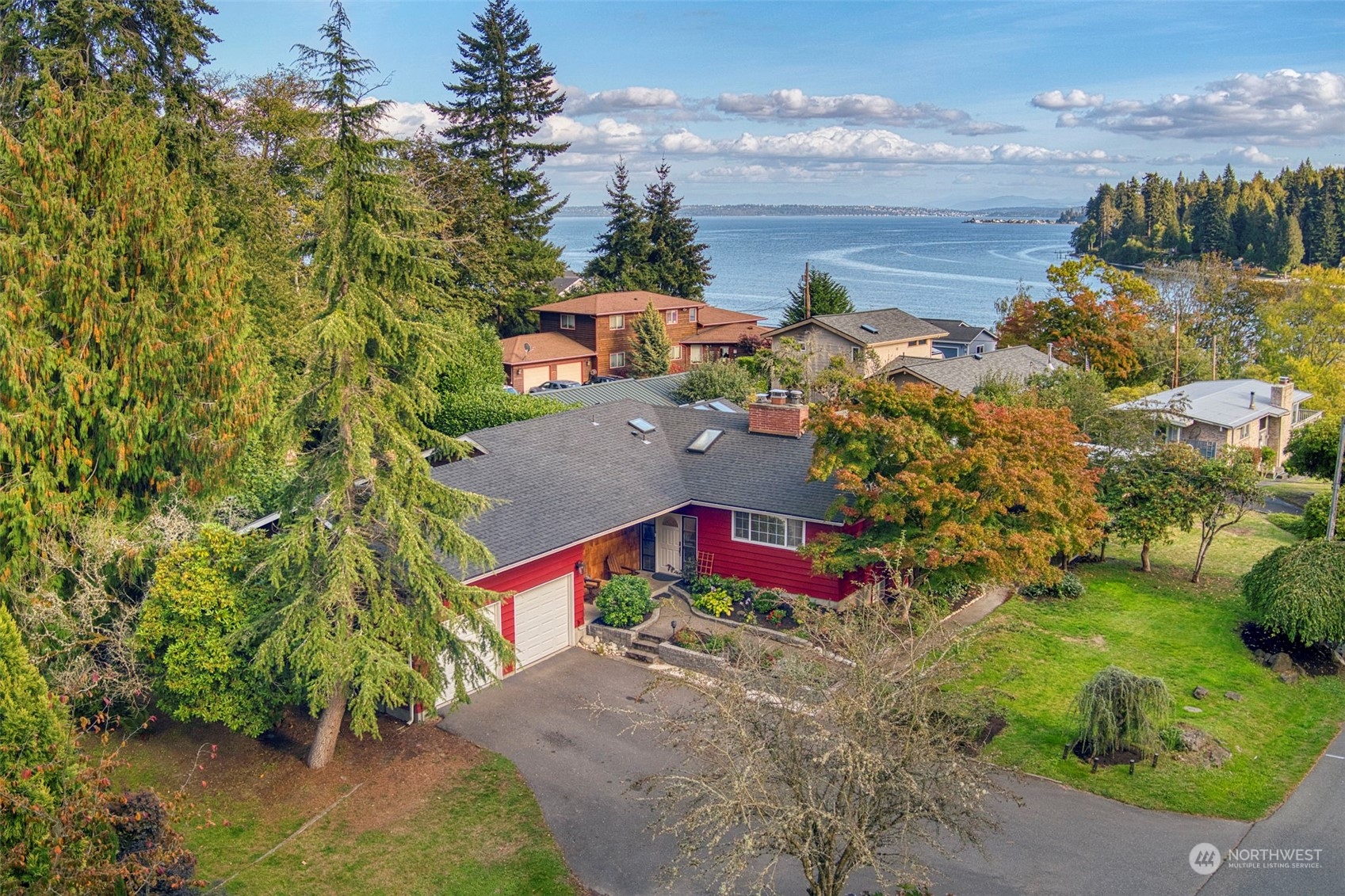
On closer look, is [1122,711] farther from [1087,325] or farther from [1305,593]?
[1087,325]


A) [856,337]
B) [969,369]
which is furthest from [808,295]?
[969,369]

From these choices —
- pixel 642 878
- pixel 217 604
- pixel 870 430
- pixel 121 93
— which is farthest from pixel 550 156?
pixel 642 878

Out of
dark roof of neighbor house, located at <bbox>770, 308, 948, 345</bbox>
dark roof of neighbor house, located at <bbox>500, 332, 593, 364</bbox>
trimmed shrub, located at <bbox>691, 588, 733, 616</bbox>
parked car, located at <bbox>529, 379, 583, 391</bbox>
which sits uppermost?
dark roof of neighbor house, located at <bbox>770, 308, 948, 345</bbox>

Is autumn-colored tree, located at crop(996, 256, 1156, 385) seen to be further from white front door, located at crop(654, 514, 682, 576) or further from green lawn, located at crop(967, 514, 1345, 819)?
white front door, located at crop(654, 514, 682, 576)

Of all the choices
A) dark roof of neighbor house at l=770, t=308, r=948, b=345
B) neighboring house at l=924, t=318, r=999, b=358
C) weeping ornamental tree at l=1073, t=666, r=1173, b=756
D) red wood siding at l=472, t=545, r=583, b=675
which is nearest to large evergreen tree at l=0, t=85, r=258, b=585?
red wood siding at l=472, t=545, r=583, b=675

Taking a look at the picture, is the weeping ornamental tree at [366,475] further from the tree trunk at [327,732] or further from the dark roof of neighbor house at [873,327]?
the dark roof of neighbor house at [873,327]

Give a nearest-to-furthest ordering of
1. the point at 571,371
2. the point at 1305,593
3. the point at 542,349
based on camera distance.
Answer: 1. the point at 1305,593
2. the point at 542,349
3. the point at 571,371
